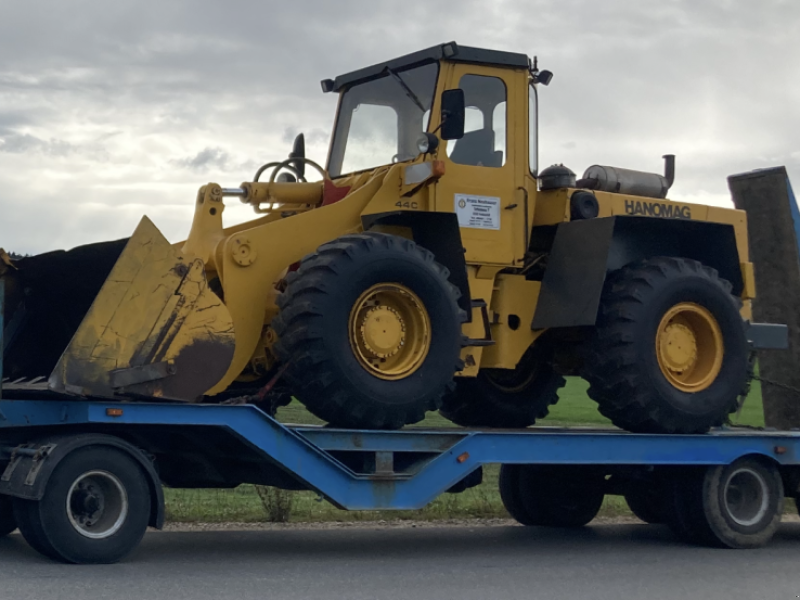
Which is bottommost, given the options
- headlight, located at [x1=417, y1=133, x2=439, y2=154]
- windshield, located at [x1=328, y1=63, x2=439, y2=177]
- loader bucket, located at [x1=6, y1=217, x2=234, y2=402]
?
loader bucket, located at [x1=6, y1=217, x2=234, y2=402]

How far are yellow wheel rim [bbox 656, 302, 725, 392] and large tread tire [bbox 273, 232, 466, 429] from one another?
6.59ft

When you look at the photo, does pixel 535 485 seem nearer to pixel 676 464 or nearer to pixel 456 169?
pixel 676 464

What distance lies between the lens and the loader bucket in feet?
24.0

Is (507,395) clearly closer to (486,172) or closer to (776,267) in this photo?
(486,172)

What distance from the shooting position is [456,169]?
363 inches

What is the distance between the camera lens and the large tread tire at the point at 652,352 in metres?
9.37

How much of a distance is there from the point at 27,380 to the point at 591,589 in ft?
13.7

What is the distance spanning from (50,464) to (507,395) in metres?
5.08

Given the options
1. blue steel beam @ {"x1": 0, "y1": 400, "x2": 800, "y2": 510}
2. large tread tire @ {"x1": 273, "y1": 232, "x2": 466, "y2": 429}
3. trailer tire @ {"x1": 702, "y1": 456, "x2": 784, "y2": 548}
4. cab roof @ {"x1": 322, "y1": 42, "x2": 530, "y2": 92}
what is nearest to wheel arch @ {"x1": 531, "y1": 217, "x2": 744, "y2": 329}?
blue steel beam @ {"x1": 0, "y1": 400, "x2": 800, "y2": 510}

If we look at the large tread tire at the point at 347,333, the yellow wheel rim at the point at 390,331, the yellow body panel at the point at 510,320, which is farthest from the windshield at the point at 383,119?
the yellow wheel rim at the point at 390,331

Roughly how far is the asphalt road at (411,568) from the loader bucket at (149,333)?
1125 mm

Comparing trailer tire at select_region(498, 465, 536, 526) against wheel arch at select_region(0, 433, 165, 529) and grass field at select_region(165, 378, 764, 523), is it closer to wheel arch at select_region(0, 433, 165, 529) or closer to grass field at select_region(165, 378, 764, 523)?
grass field at select_region(165, 378, 764, 523)

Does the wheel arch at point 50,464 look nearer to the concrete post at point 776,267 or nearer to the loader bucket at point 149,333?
the loader bucket at point 149,333

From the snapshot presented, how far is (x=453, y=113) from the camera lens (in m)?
8.75
